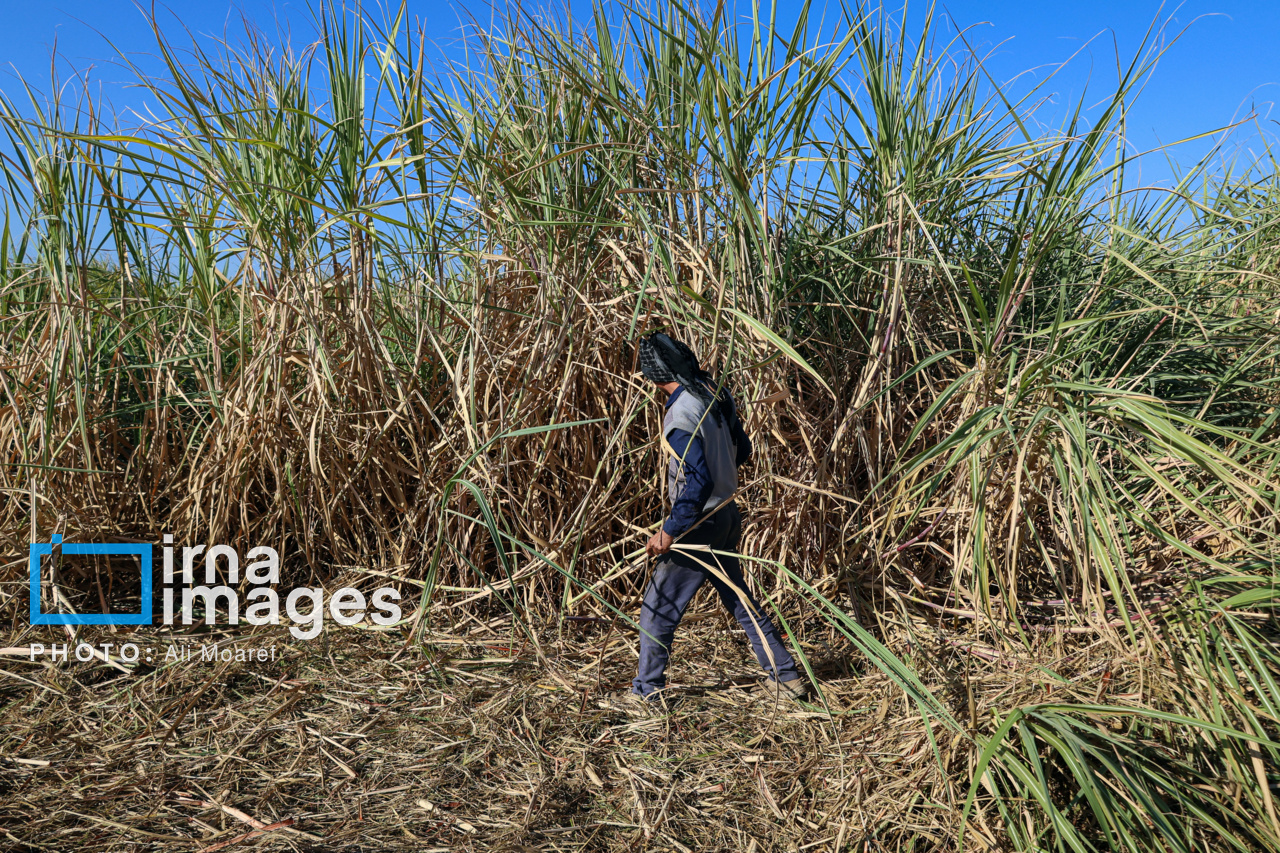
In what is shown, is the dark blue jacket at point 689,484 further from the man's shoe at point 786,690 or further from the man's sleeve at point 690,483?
the man's shoe at point 786,690

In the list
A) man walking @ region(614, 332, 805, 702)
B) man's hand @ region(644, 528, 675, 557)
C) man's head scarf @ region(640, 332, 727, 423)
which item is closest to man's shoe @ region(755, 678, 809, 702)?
man walking @ region(614, 332, 805, 702)

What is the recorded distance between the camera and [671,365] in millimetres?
2268

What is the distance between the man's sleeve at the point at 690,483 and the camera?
7.23 ft

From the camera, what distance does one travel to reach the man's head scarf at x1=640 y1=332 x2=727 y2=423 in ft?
7.43

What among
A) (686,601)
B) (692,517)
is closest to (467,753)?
(686,601)

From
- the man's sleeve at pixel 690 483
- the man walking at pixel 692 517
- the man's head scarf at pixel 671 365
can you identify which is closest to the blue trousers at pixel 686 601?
the man walking at pixel 692 517

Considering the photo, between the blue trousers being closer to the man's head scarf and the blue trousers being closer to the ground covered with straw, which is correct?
the ground covered with straw

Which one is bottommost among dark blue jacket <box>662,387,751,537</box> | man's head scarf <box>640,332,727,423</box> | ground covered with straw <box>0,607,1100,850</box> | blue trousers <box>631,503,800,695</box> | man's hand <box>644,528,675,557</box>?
ground covered with straw <box>0,607,1100,850</box>

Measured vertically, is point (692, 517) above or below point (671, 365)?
below

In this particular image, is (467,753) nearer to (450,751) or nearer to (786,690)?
(450,751)

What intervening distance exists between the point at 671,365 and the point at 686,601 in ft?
2.38

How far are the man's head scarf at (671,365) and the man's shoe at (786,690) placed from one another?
2.73 feet

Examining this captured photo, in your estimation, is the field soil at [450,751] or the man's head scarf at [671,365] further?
the man's head scarf at [671,365]

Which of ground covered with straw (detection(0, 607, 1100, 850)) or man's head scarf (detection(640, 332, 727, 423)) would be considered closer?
ground covered with straw (detection(0, 607, 1100, 850))
